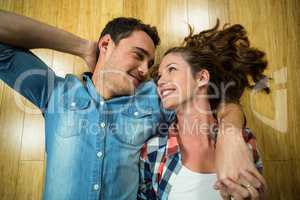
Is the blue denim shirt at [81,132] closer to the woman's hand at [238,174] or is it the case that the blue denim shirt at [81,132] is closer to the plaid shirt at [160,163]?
the plaid shirt at [160,163]

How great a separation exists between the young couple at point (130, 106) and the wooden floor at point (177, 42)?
133 mm

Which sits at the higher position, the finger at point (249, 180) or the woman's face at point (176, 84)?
the woman's face at point (176, 84)

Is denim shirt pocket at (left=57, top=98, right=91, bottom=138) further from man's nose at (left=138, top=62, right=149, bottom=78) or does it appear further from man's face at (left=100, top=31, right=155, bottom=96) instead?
man's nose at (left=138, top=62, right=149, bottom=78)

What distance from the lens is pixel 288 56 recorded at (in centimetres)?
118

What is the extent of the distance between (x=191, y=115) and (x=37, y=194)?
72 cm

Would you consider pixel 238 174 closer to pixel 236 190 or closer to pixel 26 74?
pixel 236 190

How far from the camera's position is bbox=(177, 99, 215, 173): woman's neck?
0.88 m

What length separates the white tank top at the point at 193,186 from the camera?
80 centimetres

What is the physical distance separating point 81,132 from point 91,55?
0.34 metres

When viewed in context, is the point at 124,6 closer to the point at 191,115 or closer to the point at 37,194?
the point at 191,115

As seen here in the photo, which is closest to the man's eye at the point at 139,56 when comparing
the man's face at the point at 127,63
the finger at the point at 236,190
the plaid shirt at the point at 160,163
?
the man's face at the point at 127,63

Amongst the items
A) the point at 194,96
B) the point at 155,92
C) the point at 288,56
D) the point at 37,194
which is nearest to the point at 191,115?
the point at 194,96

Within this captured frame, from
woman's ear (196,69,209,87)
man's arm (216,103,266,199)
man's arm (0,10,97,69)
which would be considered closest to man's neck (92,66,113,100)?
man's arm (0,10,97,69)

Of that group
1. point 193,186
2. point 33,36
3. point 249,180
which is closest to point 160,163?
point 193,186
